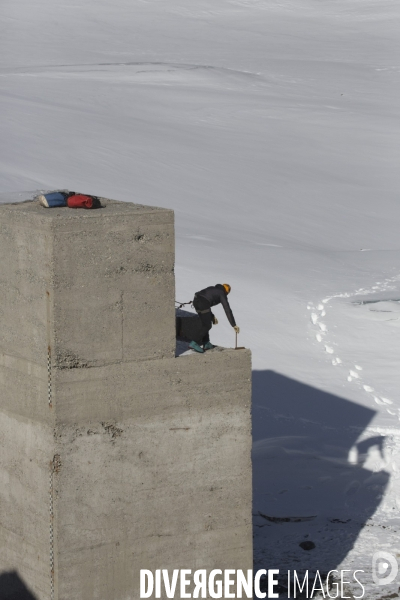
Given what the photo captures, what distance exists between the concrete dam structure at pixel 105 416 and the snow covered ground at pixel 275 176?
227cm

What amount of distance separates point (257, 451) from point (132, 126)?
15.4 metres

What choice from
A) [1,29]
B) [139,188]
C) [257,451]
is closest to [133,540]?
[257,451]

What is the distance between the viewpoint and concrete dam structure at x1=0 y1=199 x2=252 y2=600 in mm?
6723

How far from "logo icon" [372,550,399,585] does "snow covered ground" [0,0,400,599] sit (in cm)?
7

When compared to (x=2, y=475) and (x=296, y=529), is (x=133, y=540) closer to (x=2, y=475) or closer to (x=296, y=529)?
(x=2, y=475)

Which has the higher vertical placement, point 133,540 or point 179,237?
point 179,237

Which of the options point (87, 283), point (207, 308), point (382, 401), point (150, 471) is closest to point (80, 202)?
point (87, 283)

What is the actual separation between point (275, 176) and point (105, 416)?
16.1 metres

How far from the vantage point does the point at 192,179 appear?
21859 millimetres

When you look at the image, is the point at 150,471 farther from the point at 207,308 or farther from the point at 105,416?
the point at 207,308

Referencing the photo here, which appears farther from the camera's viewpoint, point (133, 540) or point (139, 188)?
point (139, 188)

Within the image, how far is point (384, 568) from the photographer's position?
30.2 feet

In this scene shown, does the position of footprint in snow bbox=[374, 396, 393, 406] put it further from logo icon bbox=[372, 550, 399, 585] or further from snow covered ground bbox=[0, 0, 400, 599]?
logo icon bbox=[372, 550, 399, 585]

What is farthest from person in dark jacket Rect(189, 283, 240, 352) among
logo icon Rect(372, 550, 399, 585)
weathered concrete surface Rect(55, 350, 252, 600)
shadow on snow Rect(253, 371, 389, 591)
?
logo icon Rect(372, 550, 399, 585)
